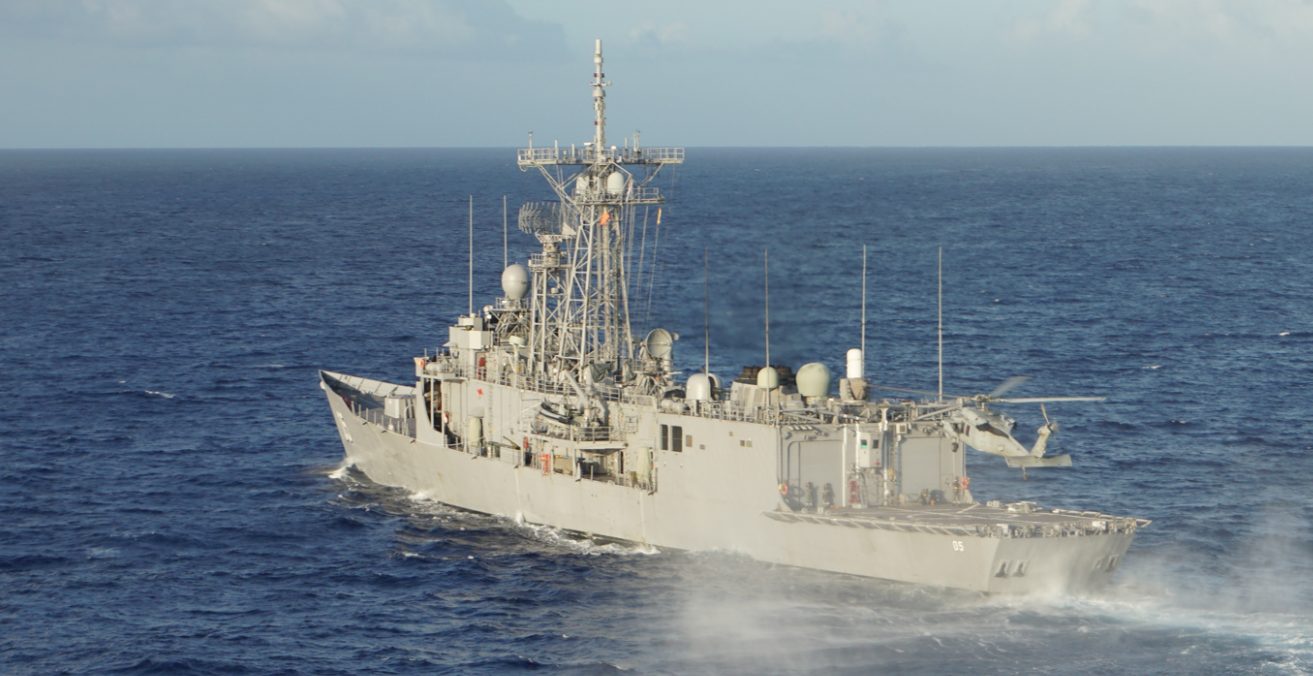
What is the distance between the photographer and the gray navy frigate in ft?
133

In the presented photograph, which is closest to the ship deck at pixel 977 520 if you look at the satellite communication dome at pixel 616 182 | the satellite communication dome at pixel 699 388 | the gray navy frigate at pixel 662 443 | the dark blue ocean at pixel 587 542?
the gray navy frigate at pixel 662 443

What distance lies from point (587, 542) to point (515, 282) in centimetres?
1178

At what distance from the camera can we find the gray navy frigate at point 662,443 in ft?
133

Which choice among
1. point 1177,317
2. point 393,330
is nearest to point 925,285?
point 1177,317

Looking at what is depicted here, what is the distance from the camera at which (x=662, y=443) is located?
46.3 metres

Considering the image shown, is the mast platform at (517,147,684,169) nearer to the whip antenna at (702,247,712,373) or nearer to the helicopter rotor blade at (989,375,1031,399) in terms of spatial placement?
the whip antenna at (702,247,712,373)

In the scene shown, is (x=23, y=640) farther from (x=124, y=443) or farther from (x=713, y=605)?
(x=124, y=443)

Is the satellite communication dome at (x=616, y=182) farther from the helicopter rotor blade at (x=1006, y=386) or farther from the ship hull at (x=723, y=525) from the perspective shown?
the helicopter rotor blade at (x=1006, y=386)

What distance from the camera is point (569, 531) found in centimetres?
4938

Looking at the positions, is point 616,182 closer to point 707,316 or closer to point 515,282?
point 515,282

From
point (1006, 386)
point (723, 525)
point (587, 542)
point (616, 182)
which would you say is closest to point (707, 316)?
point (616, 182)

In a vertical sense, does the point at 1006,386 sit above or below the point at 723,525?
above

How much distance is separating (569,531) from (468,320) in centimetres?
1038

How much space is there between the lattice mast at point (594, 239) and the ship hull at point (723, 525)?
4714 millimetres
